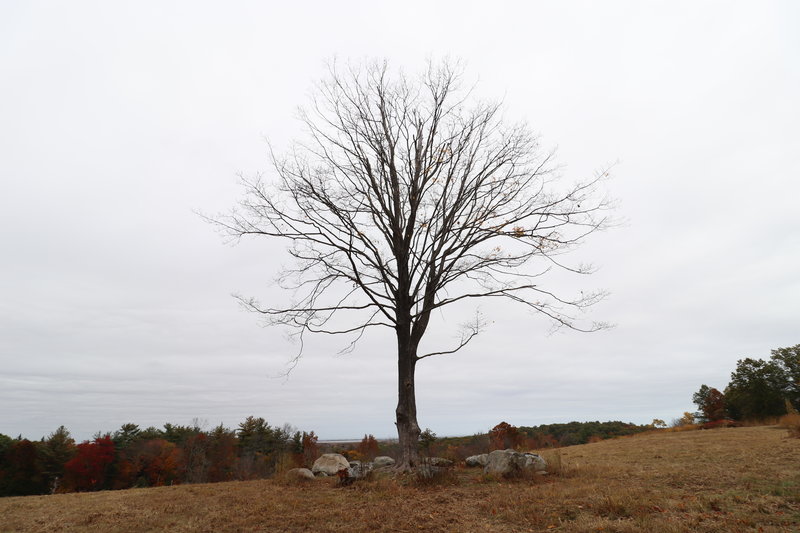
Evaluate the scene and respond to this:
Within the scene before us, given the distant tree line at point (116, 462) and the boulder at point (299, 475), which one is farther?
the distant tree line at point (116, 462)

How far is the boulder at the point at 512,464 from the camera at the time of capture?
9484 mm

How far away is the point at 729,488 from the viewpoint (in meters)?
7.16

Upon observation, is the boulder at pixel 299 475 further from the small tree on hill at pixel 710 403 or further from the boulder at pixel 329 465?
the small tree on hill at pixel 710 403

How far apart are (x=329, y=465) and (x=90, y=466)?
3107 centimetres

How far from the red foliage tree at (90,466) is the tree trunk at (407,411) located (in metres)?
34.0

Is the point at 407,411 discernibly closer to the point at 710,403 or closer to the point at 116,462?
the point at 710,403

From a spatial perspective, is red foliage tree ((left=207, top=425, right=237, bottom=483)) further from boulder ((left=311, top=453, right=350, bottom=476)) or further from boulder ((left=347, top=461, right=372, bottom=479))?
boulder ((left=347, top=461, right=372, bottom=479))

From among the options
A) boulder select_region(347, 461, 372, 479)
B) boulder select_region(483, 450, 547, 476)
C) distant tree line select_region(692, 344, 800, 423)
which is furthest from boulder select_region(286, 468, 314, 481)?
distant tree line select_region(692, 344, 800, 423)

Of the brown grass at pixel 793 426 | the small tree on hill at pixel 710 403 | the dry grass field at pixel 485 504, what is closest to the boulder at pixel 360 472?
the dry grass field at pixel 485 504

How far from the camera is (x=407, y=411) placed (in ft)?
35.6

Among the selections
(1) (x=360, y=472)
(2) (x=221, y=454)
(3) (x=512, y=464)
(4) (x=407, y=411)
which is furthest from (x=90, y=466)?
(3) (x=512, y=464)

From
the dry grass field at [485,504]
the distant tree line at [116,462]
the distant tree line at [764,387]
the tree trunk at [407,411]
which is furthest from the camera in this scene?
the distant tree line at [116,462]

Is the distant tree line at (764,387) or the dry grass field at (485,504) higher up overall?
the distant tree line at (764,387)

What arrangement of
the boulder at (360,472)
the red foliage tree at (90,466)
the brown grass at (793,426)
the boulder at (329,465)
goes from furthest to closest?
the red foliage tree at (90,466) < the brown grass at (793,426) < the boulder at (329,465) < the boulder at (360,472)
